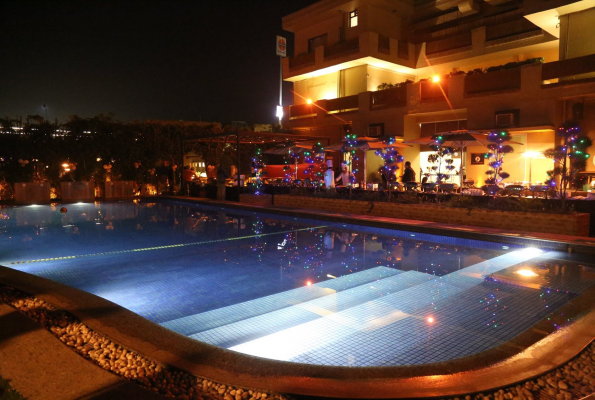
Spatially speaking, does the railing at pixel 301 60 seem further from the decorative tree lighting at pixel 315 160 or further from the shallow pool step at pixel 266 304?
the shallow pool step at pixel 266 304

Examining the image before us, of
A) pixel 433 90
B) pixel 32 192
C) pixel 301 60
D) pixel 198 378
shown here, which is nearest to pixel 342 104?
pixel 301 60

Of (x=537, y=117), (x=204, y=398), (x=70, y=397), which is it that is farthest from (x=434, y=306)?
(x=537, y=117)

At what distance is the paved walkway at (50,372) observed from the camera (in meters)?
2.40

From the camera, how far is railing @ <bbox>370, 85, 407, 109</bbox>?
1931 cm

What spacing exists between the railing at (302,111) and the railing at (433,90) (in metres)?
6.91

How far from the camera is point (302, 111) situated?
970 inches

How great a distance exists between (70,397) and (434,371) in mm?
2194

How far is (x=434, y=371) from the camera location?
2.70 metres

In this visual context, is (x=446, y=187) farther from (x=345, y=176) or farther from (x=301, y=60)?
(x=301, y=60)

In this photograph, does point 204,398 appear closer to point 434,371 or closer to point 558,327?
point 434,371

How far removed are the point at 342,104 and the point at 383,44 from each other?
3574mm

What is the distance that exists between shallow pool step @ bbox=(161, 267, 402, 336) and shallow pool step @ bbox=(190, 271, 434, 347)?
0.11m

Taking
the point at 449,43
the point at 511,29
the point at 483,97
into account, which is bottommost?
the point at 483,97

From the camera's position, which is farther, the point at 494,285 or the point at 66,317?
the point at 494,285
